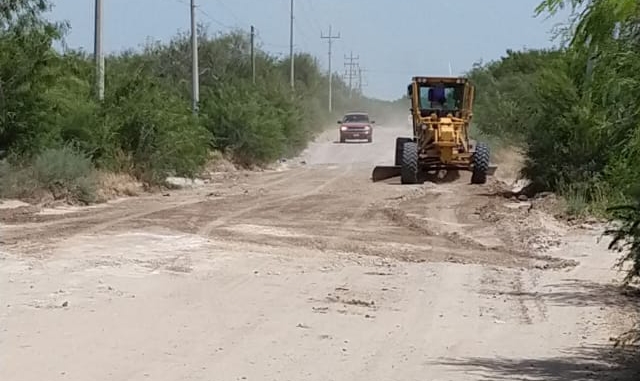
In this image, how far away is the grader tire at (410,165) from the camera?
1433 inches

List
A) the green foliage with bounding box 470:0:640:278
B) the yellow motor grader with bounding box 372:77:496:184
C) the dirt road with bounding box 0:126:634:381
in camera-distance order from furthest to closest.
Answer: the yellow motor grader with bounding box 372:77:496:184
the dirt road with bounding box 0:126:634:381
the green foliage with bounding box 470:0:640:278

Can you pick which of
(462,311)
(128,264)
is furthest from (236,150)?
(462,311)

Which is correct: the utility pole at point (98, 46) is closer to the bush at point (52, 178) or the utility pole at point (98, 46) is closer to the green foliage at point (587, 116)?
the bush at point (52, 178)

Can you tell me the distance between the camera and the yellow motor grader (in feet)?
121

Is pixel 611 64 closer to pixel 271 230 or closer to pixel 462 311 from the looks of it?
pixel 462 311

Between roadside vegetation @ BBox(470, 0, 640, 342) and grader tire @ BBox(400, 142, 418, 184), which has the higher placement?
roadside vegetation @ BBox(470, 0, 640, 342)

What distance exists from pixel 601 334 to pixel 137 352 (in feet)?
17.2

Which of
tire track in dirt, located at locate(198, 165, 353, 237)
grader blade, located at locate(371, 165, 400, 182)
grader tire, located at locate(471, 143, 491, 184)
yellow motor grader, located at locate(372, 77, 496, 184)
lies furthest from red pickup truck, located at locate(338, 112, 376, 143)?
grader tire, located at locate(471, 143, 491, 184)

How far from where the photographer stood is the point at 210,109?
4891 centimetres

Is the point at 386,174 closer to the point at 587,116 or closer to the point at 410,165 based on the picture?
the point at 410,165

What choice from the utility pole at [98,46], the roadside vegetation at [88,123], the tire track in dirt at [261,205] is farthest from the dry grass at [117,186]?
the tire track in dirt at [261,205]

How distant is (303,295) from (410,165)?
21.5 m

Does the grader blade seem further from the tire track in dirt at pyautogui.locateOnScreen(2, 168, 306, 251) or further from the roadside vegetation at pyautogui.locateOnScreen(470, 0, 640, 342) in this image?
the tire track in dirt at pyautogui.locateOnScreen(2, 168, 306, 251)

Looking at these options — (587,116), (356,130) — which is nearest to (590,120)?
(587,116)
